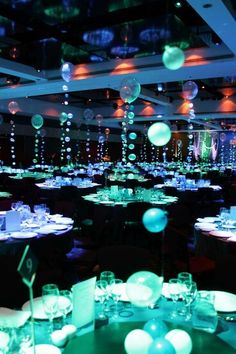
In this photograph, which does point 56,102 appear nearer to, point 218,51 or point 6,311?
point 218,51

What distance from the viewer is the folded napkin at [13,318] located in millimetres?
1666

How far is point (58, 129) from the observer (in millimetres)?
20984

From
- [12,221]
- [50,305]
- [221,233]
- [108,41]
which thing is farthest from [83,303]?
[108,41]

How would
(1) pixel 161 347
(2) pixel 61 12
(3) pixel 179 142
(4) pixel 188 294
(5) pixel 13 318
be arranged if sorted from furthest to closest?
(3) pixel 179 142, (2) pixel 61 12, (4) pixel 188 294, (5) pixel 13 318, (1) pixel 161 347

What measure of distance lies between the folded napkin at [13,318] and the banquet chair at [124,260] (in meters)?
1.08

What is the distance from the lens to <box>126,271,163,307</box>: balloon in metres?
1.49

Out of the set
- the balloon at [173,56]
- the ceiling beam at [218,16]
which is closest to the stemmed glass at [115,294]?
the balloon at [173,56]

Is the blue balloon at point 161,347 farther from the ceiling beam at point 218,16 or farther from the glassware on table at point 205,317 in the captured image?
the ceiling beam at point 218,16

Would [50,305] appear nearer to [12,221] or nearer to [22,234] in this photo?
[22,234]

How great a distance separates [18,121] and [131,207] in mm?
13437

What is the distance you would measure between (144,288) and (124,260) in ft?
4.46

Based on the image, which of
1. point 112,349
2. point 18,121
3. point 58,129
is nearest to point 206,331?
point 112,349

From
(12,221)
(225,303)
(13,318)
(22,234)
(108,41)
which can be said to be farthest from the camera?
(108,41)

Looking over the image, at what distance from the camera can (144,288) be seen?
59.1 inches
